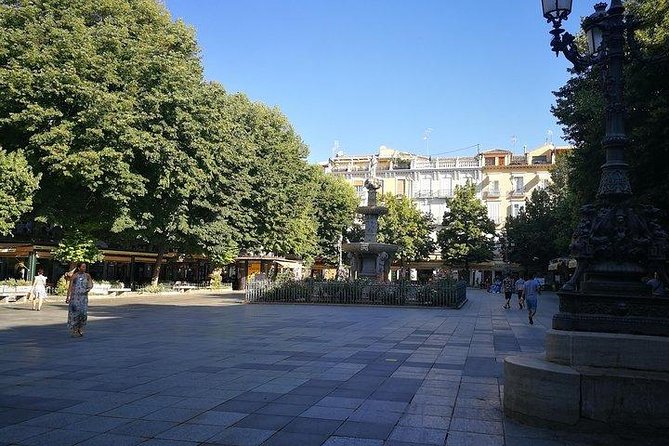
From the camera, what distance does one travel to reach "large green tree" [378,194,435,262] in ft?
212

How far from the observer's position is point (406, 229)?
65.6 meters

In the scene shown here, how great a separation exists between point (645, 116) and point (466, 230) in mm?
44348

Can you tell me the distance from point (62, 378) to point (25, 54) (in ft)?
66.7

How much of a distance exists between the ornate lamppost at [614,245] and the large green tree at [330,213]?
163ft

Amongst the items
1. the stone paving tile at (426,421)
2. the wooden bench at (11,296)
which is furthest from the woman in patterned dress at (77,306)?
the wooden bench at (11,296)

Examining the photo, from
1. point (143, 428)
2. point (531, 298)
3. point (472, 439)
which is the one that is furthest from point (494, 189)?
point (143, 428)

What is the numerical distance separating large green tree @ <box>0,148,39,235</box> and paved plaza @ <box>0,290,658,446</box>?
10.8 metres

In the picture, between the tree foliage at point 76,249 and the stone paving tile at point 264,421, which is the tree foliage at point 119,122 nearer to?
the tree foliage at point 76,249

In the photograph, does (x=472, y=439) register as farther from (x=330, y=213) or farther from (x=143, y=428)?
(x=330, y=213)

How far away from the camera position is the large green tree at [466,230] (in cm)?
6253

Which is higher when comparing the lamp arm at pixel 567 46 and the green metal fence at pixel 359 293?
the lamp arm at pixel 567 46

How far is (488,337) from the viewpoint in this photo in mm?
14133

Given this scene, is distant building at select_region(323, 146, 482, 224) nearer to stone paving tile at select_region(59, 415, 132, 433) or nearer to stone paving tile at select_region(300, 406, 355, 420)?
stone paving tile at select_region(300, 406, 355, 420)

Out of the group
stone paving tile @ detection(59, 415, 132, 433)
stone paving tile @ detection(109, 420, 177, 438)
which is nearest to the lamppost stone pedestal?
stone paving tile @ detection(109, 420, 177, 438)
